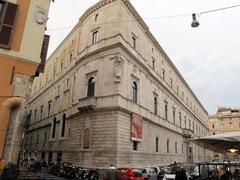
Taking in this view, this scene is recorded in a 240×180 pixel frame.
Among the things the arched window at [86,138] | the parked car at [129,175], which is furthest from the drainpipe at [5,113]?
the arched window at [86,138]

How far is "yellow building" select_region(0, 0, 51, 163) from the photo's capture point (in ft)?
30.1

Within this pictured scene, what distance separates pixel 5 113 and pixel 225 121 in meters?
77.7

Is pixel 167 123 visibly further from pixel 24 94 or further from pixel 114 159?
pixel 24 94

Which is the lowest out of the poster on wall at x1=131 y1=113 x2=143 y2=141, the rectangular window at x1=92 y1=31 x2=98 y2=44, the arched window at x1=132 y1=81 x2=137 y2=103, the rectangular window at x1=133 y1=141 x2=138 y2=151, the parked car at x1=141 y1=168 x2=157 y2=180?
the parked car at x1=141 y1=168 x2=157 y2=180

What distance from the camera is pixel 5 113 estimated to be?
9.16 meters

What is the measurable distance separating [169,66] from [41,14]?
2840 centimetres

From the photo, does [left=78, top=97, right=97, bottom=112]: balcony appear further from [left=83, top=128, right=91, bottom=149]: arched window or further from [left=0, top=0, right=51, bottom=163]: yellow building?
[left=0, top=0, right=51, bottom=163]: yellow building

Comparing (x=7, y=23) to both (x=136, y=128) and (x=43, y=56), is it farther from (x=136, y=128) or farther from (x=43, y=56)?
(x=136, y=128)

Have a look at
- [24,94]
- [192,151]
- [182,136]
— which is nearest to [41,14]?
[24,94]

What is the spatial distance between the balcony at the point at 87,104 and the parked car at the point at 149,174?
21.0ft

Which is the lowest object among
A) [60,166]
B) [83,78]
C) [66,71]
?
[60,166]

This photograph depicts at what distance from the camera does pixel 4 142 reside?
29.8 ft

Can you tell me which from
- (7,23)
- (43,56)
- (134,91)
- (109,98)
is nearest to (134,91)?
(134,91)

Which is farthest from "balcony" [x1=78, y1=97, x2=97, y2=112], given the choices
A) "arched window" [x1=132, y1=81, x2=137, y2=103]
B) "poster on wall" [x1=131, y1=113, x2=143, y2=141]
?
"arched window" [x1=132, y1=81, x2=137, y2=103]
